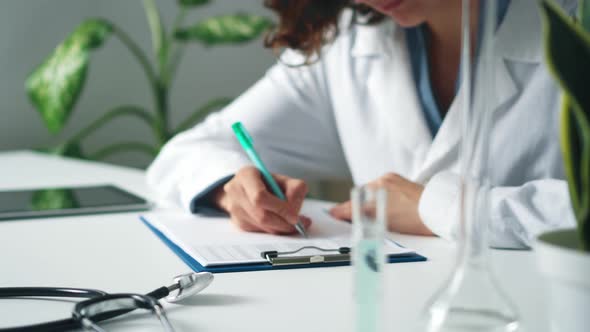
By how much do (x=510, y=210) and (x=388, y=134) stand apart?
0.47 metres

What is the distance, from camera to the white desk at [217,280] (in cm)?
52

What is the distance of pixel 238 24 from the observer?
2.32 meters

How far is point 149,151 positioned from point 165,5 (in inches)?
21.9

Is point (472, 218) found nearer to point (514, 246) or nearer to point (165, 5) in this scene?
point (514, 246)

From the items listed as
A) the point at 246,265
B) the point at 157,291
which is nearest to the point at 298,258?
the point at 246,265

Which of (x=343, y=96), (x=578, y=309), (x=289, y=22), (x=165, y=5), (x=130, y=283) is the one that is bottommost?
(x=578, y=309)

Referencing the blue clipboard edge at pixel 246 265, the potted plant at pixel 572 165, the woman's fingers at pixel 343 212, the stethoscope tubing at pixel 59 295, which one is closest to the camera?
the potted plant at pixel 572 165

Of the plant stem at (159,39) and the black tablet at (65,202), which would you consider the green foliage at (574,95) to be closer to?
the black tablet at (65,202)

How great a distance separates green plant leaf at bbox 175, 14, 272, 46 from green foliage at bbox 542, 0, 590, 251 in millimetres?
1997

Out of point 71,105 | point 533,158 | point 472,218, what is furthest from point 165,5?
point 472,218

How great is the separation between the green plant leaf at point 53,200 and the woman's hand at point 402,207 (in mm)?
408

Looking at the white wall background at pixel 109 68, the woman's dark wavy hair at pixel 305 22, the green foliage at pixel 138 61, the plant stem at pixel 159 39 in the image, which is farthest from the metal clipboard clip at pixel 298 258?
the white wall background at pixel 109 68

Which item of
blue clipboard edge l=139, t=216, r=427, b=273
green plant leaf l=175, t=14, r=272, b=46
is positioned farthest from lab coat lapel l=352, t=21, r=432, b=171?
green plant leaf l=175, t=14, r=272, b=46

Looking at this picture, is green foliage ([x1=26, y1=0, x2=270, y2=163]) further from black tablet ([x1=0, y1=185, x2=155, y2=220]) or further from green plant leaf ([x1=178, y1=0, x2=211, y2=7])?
black tablet ([x1=0, y1=185, x2=155, y2=220])
